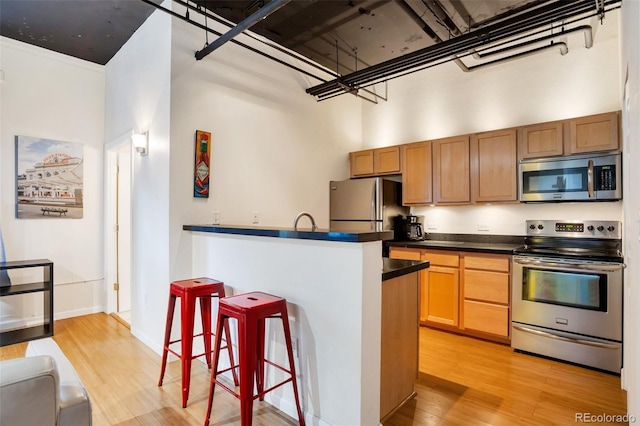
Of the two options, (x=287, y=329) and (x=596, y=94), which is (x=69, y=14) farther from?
(x=596, y=94)

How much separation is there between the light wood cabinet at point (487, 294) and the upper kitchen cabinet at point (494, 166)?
73 centimetres

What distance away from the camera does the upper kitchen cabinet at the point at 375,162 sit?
4.38m

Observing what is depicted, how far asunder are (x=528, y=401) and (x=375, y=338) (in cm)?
137

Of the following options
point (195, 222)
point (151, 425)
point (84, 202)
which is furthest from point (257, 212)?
point (84, 202)

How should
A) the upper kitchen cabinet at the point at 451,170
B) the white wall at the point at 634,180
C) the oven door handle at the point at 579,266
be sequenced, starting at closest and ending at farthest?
the white wall at the point at 634,180, the oven door handle at the point at 579,266, the upper kitchen cabinet at the point at 451,170

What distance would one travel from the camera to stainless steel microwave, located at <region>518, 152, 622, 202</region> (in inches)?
116

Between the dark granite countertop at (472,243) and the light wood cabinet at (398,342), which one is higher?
the dark granite countertop at (472,243)

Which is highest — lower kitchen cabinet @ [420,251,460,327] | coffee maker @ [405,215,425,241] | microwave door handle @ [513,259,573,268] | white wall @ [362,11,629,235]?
white wall @ [362,11,629,235]

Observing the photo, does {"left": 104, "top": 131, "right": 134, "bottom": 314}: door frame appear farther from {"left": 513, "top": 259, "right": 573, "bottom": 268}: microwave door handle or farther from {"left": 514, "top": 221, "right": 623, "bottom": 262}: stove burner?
{"left": 514, "top": 221, "right": 623, "bottom": 262}: stove burner

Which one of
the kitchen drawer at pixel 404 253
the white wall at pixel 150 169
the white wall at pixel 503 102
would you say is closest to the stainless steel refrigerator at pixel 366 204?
the kitchen drawer at pixel 404 253

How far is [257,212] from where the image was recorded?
3572mm

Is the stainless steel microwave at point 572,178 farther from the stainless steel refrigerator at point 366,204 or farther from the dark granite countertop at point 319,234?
the dark granite countertop at point 319,234

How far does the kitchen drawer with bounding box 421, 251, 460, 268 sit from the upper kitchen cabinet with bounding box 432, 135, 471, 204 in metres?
0.69

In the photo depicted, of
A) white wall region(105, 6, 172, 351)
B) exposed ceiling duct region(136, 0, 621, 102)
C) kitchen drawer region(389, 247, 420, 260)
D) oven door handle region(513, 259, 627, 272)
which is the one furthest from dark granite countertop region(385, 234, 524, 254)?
white wall region(105, 6, 172, 351)
